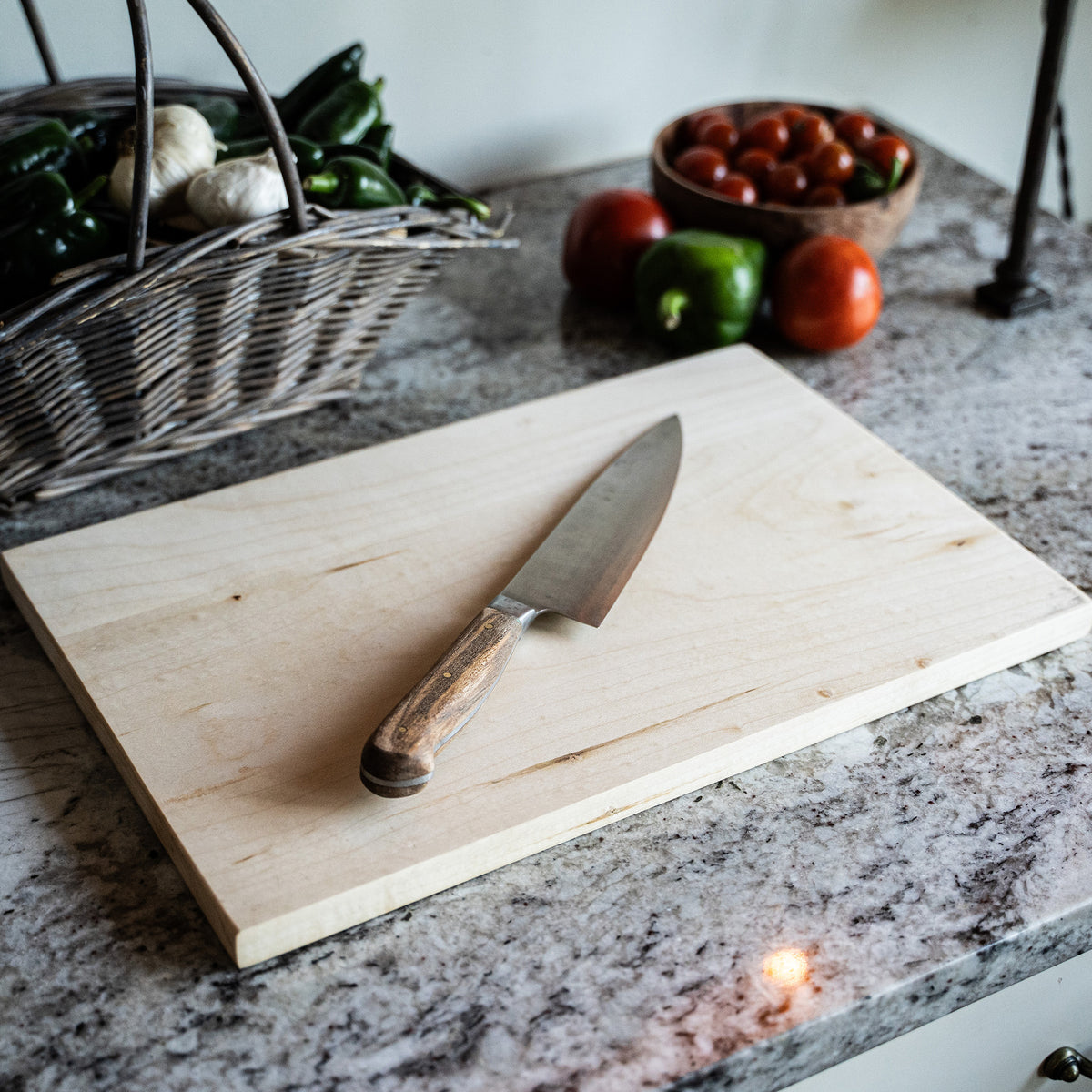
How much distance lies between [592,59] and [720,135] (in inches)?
11.9

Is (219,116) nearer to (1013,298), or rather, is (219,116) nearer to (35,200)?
(35,200)

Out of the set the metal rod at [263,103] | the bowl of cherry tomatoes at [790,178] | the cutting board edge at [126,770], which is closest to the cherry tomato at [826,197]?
the bowl of cherry tomatoes at [790,178]

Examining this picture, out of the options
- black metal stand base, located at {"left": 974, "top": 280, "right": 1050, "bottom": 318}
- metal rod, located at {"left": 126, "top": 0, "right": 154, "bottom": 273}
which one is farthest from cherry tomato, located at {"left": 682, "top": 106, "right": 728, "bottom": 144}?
metal rod, located at {"left": 126, "top": 0, "right": 154, "bottom": 273}

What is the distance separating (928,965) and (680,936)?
5.0 inches

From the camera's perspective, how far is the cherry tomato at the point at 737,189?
1101mm

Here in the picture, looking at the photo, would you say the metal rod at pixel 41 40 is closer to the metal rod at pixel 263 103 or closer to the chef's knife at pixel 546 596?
the metal rod at pixel 263 103

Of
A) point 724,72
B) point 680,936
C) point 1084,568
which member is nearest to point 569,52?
point 724,72

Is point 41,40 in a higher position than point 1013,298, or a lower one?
higher

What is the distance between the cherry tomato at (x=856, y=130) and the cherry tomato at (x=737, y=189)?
0.14 metres

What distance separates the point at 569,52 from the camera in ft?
4.44

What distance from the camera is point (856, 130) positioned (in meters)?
1.17

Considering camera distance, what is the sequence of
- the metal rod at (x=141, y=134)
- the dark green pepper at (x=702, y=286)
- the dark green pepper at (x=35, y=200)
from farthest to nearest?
the dark green pepper at (x=702, y=286)
the dark green pepper at (x=35, y=200)
the metal rod at (x=141, y=134)

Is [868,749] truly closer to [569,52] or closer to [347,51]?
[347,51]

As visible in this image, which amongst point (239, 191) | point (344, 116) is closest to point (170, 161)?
point (239, 191)
